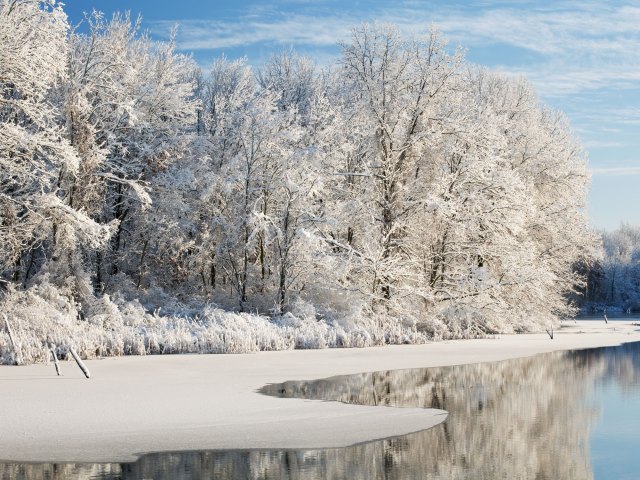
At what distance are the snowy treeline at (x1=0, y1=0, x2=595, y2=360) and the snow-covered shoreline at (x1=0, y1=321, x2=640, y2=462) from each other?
7.75 metres

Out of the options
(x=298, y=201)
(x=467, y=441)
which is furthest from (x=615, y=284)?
(x=467, y=441)

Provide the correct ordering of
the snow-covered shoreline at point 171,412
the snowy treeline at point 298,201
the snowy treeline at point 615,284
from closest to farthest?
the snow-covered shoreline at point 171,412 → the snowy treeline at point 298,201 → the snowy treeline at point 615,284

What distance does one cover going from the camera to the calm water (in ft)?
30.5

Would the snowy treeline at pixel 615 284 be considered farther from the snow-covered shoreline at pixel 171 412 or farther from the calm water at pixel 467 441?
the snow-covered shoreline at pixel 171 412

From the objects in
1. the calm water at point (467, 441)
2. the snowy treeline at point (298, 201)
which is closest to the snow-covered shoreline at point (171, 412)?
the calm water at point (467, 441)

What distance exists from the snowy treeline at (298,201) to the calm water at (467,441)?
9248 mm

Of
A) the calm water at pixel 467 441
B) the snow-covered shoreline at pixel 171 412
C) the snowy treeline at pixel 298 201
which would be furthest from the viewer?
the snowy treeline at pixel 298 201

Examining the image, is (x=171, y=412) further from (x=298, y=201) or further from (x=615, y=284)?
(x=615, y=284)

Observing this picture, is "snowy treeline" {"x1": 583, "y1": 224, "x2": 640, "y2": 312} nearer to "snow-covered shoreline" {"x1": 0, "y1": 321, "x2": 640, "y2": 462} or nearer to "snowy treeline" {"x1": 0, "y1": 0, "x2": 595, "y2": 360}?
"snowy treeline" {"x1": 0, "y1": 0, "x2": 595, "y2": 360}

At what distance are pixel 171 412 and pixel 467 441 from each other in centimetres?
477

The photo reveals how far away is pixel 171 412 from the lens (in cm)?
1263

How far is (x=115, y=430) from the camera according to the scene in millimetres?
11203

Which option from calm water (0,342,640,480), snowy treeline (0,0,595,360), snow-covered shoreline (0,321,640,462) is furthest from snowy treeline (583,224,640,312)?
snow-covered shoreline (0,321,640,462)

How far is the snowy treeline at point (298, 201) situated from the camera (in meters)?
28.8
